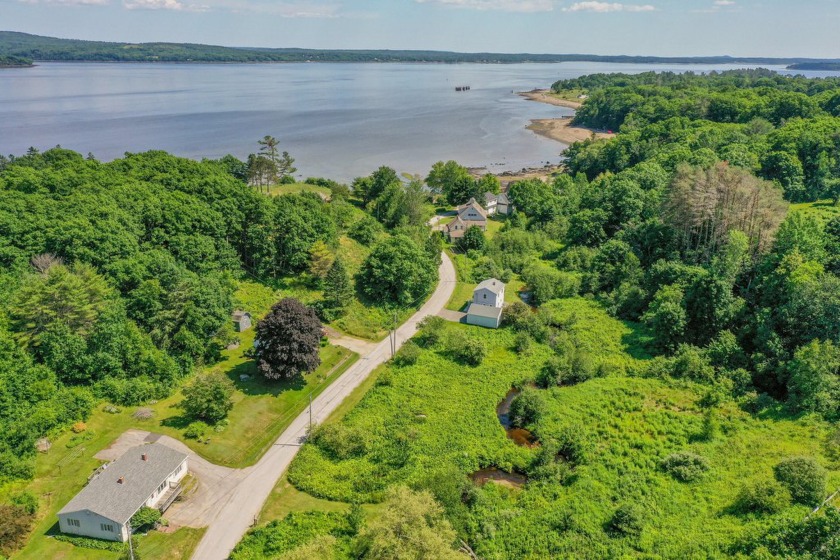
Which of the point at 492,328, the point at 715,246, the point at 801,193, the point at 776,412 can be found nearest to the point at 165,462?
the point at 492,328

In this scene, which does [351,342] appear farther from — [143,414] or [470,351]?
[143,414]

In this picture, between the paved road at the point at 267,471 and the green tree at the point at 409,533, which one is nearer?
the green tree at the point at 409,533

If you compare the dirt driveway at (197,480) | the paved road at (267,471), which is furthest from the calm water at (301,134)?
the dirt driveway at (197,480)

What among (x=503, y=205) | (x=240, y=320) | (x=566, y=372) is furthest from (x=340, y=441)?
(x=503, y=205)

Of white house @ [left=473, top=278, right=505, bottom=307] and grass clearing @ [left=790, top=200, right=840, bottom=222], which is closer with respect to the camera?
white house @ [left=473, top=278, right=505, bottom=307]

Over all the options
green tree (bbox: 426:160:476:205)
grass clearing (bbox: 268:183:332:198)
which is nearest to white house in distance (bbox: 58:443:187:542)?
grass clearing (bbox: 268:183:332:198)

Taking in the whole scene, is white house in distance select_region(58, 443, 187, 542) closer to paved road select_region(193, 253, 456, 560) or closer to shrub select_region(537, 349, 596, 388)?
paved road select_region(193, 253, 456, 560)

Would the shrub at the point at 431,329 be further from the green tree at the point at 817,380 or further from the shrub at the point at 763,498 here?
the green tree at the point at 817,380
